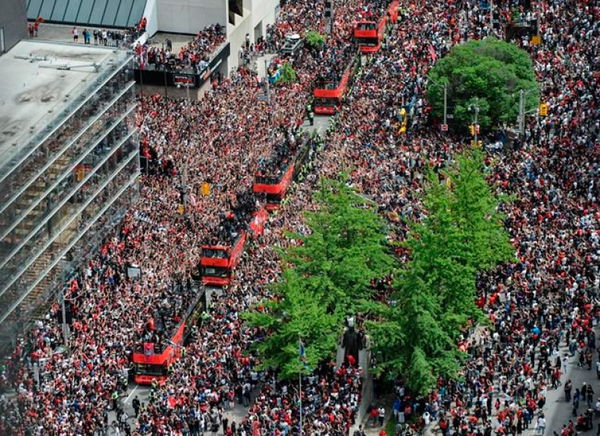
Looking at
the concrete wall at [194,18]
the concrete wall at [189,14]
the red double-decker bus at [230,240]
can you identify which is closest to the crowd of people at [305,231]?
the red double-decker bus at [230,240]

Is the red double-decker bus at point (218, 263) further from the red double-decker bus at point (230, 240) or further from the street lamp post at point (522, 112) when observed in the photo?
the street lamp post at point (522, 112)

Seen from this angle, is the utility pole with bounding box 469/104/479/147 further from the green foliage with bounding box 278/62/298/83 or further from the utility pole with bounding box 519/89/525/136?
the green foliage with bounding box 278/62/298/83

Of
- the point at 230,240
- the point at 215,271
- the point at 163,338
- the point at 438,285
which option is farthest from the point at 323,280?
the point at 230,240

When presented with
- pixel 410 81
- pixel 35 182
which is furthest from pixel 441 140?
pixel 35 182

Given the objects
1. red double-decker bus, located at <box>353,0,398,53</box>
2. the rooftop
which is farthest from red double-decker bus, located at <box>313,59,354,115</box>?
the rooftop

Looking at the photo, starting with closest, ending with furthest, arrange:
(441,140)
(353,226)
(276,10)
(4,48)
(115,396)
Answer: (115,396), (353,226), (4,48), (441,140), (276,10)

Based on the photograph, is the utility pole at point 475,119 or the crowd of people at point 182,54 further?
the crowd of people at point 182,54

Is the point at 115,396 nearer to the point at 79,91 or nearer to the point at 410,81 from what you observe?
the point at 79,91
